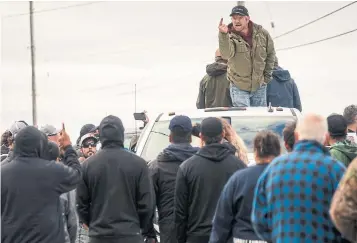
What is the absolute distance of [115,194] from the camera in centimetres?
795

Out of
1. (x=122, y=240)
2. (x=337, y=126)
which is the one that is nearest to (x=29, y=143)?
(x=122, y=240)

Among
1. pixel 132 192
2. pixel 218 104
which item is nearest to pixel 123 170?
pixel 132 192

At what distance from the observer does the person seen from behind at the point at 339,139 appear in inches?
321

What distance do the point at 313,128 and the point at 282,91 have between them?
5.72 m

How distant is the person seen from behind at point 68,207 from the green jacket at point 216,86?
13.2 ft

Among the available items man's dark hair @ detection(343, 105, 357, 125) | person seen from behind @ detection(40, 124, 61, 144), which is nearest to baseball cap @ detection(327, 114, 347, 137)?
man's dark hair @ detection(343, 105, 357, 125)

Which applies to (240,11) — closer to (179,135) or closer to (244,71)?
(244,71)

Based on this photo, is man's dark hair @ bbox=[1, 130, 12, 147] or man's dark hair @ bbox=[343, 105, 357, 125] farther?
man's dark hair @ bbox=[1, 130, 12, 147]

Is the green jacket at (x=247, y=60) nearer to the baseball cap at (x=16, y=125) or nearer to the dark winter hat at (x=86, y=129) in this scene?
the dark winter hat at (x=86, y=129)

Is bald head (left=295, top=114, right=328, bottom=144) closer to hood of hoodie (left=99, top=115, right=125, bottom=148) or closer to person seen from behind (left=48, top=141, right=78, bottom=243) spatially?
hood of hoodie (left=99, top=115, right=125, bottom=148)

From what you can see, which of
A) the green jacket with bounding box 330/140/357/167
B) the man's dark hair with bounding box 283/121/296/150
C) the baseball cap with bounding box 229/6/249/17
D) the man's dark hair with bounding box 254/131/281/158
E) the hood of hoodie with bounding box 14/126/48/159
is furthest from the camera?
the baseball cap with bounding box 229/6/249/17

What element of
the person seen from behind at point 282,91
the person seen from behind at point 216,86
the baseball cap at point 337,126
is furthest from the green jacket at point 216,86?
the baseball cap at point 337,126

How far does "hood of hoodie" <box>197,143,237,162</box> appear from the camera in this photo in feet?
26.1

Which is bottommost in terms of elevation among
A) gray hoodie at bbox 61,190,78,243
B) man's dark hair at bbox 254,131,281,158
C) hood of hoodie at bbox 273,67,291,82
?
gray hoodie at bbox 61,190,78,243
